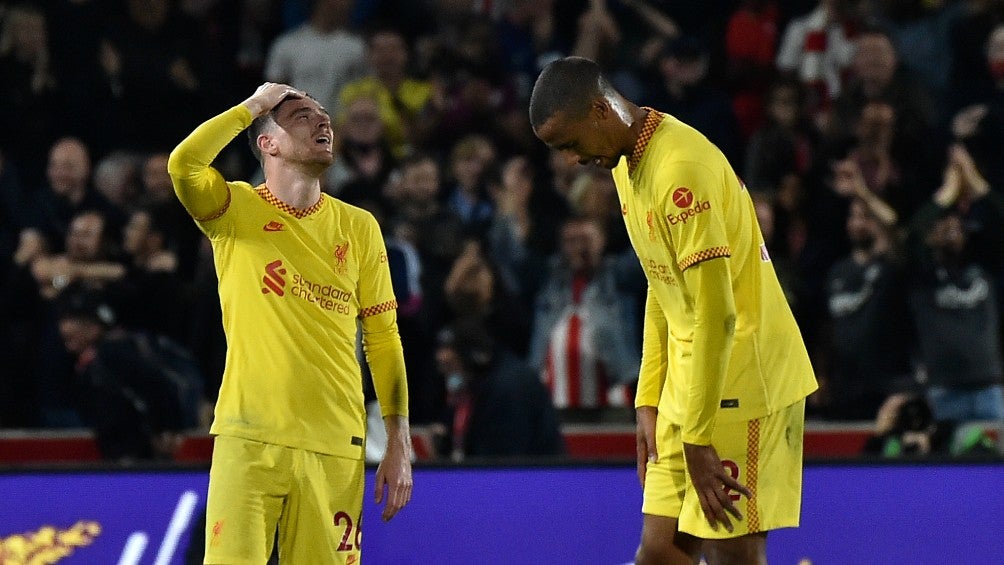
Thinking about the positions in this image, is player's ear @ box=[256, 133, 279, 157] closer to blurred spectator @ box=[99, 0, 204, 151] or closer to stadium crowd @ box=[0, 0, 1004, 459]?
stadium crowd @ box=[0, 0, 1004, 459]

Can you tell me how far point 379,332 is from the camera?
17.8ft

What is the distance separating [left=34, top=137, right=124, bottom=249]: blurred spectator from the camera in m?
9.75

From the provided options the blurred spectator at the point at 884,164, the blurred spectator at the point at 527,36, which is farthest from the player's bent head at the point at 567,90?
the blurred spectator at the point at 527,36

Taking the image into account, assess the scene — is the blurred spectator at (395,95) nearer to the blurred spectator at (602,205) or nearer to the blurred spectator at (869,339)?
the blurred spectator at (602,205)

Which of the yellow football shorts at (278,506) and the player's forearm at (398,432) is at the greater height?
the player's forearm at (398,432)

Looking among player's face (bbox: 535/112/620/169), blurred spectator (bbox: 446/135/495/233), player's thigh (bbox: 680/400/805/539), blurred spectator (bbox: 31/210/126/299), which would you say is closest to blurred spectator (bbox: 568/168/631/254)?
blurred spectator (bbox: 446/135/495/233)

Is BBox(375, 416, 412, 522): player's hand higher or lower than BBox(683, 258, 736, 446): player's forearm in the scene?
lower

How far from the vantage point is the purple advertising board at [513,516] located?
22.6 feet

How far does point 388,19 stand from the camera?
11.9 meters

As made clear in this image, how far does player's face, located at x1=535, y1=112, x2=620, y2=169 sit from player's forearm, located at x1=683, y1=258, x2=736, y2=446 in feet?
1.36

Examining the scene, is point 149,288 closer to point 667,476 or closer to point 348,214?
point 348,214

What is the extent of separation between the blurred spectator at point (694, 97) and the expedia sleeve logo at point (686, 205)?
5897 mm

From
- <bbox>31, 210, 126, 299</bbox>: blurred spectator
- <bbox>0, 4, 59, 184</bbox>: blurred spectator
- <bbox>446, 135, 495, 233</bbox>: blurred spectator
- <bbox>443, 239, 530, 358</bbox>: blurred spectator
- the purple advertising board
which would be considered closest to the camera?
the purple advertising board

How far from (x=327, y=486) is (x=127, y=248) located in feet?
14.9
